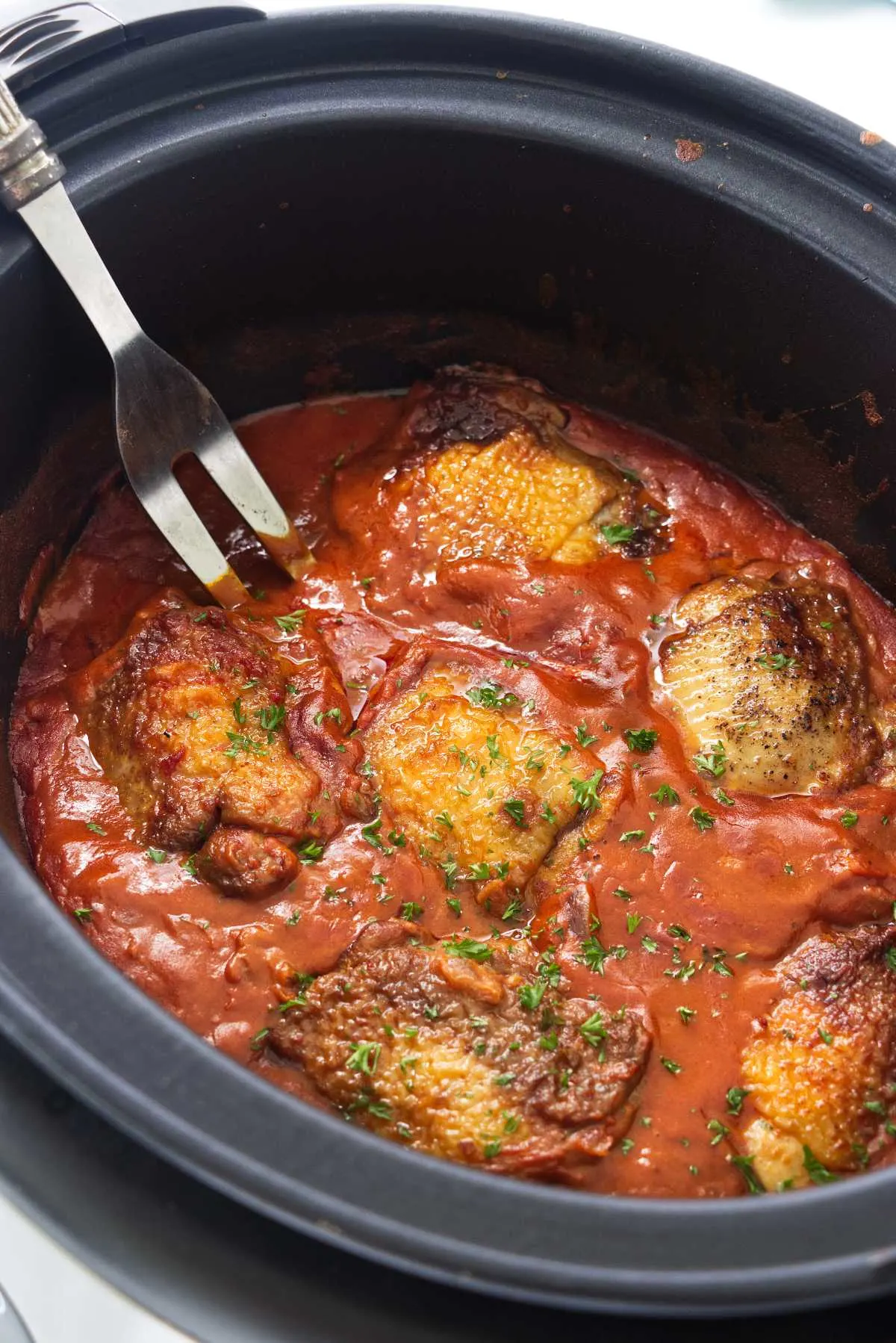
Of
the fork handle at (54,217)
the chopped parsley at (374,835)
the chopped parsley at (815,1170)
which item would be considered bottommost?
the chopped parsley at (815,1170)

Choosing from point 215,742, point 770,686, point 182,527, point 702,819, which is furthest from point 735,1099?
point 182,527

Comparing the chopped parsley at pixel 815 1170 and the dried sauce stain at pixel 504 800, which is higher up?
the dried sauce stain at pixel 504 800

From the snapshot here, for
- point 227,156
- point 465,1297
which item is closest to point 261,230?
point 227,156

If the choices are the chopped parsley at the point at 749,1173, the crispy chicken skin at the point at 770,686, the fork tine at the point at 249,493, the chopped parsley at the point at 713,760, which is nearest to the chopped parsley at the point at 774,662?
the crispy chicken skin at the point at 770,686

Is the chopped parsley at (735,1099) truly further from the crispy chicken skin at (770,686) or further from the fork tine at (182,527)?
the fork tine at (182,527)

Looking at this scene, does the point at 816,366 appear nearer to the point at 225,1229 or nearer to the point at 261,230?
the point at 261,230

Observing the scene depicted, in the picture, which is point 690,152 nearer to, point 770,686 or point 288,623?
point 770,686
